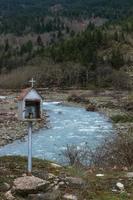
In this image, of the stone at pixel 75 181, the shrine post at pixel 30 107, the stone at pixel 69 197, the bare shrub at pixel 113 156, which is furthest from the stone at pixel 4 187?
the bare shrub at pixel 113 156

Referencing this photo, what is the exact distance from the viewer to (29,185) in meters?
9.72

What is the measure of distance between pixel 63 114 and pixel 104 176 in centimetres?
5193

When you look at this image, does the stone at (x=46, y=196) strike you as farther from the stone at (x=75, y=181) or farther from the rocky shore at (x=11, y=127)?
the rocky shore at (x=11, y=127)

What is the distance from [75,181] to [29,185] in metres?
1.06

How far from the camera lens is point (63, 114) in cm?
6303

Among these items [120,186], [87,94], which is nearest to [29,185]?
[120,186]

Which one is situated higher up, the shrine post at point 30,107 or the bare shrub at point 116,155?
the shrine post at point 30,107

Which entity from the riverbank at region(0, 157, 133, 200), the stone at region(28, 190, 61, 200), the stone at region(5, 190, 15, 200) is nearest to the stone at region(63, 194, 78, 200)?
the riverbank at region(0, 157, 133, 200)

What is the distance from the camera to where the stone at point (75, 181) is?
33.5 ft

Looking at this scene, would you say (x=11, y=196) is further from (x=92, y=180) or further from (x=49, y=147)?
(x=49, y=147)

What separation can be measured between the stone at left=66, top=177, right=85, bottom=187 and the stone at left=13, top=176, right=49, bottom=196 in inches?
21.2

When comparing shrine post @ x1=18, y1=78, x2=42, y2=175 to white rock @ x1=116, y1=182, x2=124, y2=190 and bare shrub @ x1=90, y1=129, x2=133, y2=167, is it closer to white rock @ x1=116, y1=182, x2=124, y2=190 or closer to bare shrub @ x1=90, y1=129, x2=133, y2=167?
white rock @ x1=116, y1=182, x2=124, y2=190

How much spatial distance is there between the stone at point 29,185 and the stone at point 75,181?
0.54 m

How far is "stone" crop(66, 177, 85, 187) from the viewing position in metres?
10.2
